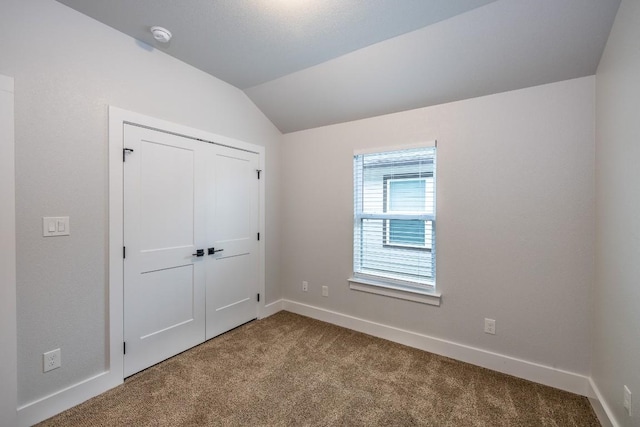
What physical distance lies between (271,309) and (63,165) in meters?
2.54

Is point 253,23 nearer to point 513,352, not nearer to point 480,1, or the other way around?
point 480,1

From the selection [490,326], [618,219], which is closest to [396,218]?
[490,326]

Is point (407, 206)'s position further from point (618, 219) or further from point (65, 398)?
point (65, 398)

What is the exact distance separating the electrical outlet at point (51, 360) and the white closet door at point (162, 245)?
40cm

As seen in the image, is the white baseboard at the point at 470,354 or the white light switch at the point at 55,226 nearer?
the white light switch at the point at 55,226

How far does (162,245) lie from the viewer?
242 cm

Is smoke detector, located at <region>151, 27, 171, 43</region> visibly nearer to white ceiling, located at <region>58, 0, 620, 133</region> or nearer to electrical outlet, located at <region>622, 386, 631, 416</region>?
white ceiling, located at <region>58, 0, 620, 133</region>

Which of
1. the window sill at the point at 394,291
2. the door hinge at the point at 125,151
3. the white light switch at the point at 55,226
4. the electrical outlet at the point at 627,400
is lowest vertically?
the electrical outlet at the point at 627,400

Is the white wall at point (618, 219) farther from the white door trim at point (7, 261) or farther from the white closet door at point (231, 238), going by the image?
the white door trim at point (7, 261)

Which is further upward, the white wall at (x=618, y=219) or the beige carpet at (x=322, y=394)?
the white wall at (x=618, y=219)

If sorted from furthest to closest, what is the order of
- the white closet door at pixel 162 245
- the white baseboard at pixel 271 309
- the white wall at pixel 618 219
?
the white baseboard at pixel 271 309
the white closet door at pixel 162 245
the white wall at pixel 618 219

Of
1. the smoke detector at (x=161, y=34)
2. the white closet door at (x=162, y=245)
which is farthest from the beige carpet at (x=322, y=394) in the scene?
the smoke detector at (x=161, y=34)

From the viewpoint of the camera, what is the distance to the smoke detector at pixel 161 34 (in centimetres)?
205

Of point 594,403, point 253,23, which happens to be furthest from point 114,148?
point 594,403
